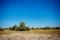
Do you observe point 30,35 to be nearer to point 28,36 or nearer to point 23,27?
point 28,36

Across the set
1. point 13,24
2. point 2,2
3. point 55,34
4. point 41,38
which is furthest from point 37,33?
point 2,2

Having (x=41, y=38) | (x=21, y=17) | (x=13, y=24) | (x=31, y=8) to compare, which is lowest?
(x=41, y=38)

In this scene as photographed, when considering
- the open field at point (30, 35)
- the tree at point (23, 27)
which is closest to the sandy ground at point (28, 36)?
the open field at point (30, 35)

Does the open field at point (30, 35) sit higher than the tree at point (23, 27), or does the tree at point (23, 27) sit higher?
the tree at point (23, 27)

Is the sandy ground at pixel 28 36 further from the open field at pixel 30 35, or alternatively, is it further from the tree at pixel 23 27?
the tree at pixel 23 27

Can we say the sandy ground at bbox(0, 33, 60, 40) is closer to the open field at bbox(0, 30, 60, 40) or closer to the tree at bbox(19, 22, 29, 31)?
the open field at bbox(0, 30, 60, 40)

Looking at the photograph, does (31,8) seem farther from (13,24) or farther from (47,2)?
(13,24)

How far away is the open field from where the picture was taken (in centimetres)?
272

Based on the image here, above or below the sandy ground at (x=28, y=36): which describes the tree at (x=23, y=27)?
above

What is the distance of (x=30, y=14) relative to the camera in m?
2.83

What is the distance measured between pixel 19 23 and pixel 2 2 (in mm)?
717

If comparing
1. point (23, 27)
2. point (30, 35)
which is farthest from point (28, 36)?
point (23, 27)

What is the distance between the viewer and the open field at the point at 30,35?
272cm

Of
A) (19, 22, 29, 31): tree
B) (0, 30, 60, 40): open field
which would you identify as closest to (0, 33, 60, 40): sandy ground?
(0, 30, 60, 40): open field
